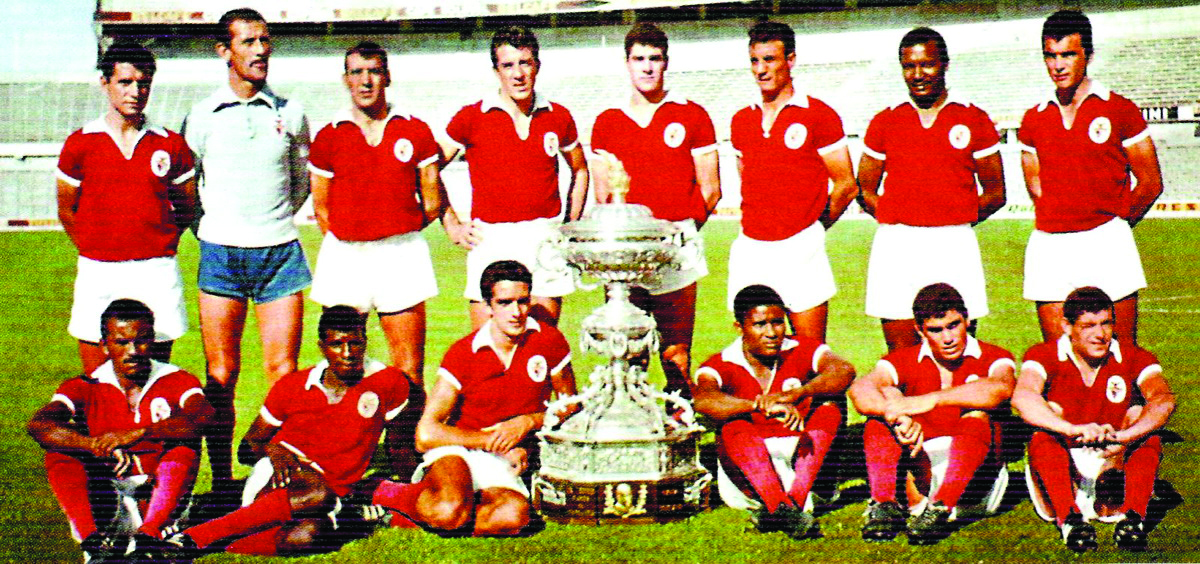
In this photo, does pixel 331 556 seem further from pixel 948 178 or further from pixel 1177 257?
pixel 1177 257

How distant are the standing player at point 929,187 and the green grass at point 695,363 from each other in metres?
0.84

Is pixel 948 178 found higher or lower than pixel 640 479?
higher

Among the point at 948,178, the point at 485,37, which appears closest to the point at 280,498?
the point at 948,178

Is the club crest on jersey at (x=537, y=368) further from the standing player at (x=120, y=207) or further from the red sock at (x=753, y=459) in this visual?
the standing player at (x=120, y=207)

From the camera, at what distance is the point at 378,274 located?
15.9 feet

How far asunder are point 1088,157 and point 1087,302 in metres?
0.89

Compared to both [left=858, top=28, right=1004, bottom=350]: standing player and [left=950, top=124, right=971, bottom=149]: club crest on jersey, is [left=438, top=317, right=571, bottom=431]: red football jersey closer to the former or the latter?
[left=858, top=28, right=1004, bottom=350]: standing player

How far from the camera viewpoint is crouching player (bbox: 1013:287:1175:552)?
3797 mm

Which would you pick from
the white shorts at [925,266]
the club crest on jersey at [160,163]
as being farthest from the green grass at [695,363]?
the club crest on jersey at [160,163]

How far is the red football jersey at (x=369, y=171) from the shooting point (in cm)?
483

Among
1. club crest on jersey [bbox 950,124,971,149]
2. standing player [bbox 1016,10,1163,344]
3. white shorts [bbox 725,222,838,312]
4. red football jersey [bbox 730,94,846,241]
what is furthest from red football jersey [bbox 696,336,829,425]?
standing player [bbox 1016,10,1163,344]

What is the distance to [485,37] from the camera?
30.9 meters

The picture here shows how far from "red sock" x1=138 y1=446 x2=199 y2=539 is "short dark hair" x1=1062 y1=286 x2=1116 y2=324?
2.94 meters

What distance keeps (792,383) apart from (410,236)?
170cm
